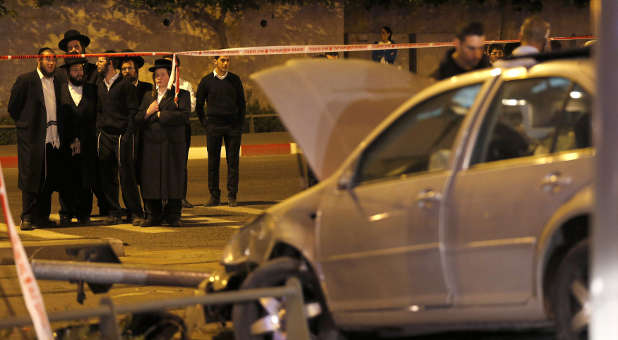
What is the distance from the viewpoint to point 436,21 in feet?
115

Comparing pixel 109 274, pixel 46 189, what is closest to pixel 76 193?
pixel 46 189

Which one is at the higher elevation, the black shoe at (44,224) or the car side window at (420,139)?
the car side window at (420,139)

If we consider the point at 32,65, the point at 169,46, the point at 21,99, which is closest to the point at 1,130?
the point at 32,65

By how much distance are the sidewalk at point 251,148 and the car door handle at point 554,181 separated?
17136mm

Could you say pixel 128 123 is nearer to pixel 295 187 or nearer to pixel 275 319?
pixel 295 187

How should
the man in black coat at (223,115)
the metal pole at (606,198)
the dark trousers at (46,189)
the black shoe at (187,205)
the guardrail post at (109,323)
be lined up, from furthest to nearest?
the black shoe at (187,205)
the man in black coat at (223,115)
the dark trousers at (46,189)
the guardrail post at (109,323)
the metal pole at (606,198)

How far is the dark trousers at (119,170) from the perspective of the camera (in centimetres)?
1293

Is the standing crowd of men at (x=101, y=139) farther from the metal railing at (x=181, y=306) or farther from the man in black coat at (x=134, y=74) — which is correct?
the metal railing at (x=181, y=306)

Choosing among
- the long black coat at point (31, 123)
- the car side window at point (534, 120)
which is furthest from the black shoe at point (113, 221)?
the car side window at point (534, 120)

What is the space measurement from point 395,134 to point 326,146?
0.58m

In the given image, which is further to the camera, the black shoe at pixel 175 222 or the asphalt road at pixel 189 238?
the black shoe at pixel 175 222

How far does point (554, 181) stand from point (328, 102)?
1739 millimetres

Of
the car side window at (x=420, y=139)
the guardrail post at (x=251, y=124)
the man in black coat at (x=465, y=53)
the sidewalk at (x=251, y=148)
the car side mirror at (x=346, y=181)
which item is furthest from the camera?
the guardrail post at (x=251, y=124)

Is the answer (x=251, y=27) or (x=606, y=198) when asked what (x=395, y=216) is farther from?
(x=251, y=27)
